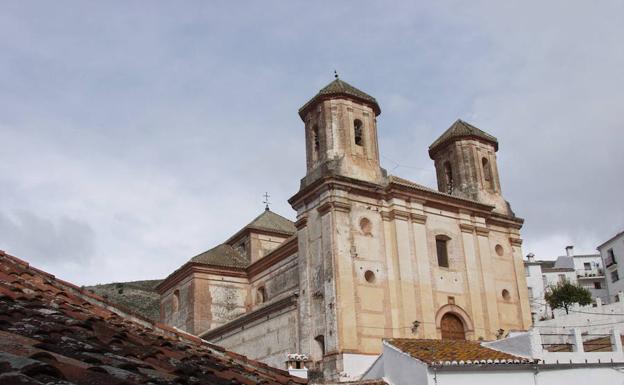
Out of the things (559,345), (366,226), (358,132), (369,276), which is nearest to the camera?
(559,345)

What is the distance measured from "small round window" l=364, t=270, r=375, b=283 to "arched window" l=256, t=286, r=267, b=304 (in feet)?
25.7

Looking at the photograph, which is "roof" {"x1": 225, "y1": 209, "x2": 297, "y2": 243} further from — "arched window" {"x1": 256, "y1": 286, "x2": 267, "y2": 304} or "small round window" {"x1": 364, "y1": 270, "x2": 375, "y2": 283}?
"small round window" {"x1": 364, "y1": 270, "x2": 375, "y2": 283}

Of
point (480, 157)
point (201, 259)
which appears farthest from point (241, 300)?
point (480, 157)

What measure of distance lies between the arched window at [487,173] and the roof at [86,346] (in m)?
20.7

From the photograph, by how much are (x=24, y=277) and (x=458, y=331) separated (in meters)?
18.0

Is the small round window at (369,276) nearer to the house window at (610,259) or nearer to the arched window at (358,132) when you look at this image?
the arched window at (358,132)

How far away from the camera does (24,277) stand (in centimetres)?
697

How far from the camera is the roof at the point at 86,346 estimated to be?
12.3 feet

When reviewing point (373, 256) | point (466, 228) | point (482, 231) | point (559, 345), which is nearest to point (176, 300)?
point (373, 256)

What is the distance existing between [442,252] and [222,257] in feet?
35.8

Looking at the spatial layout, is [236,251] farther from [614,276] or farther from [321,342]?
[614,276]

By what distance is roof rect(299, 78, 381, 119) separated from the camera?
23.7m

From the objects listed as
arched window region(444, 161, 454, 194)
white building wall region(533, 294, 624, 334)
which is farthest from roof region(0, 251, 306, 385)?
white building wall region(533, 294, 624, 334)

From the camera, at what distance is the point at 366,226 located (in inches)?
868
